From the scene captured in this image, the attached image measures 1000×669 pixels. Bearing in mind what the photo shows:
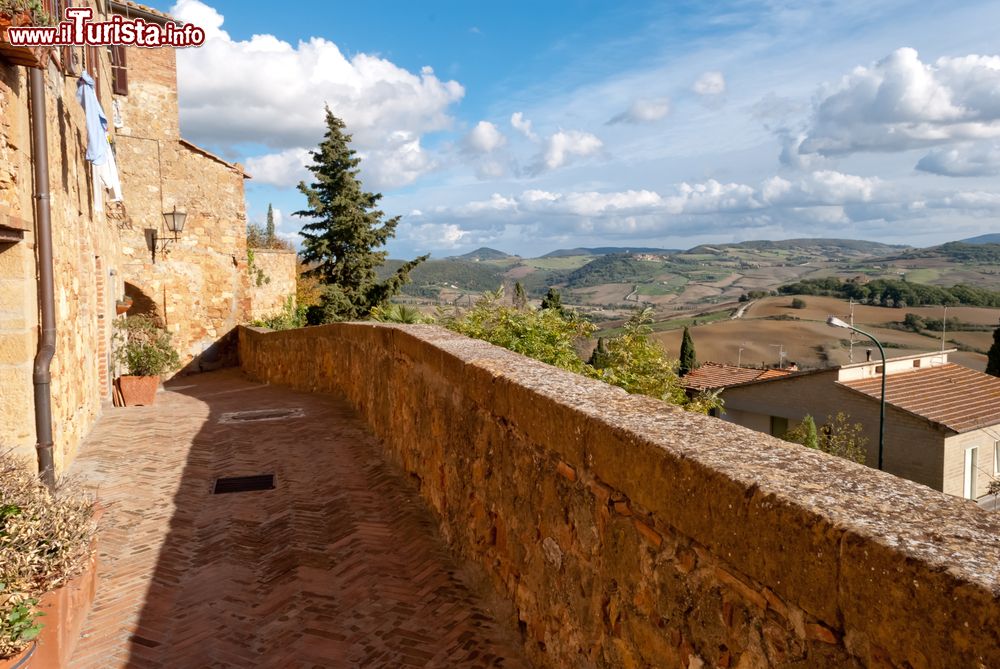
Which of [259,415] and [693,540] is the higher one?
[693,540]

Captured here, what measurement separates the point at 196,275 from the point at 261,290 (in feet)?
12.0

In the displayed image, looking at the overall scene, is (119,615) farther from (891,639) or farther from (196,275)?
(196,275)

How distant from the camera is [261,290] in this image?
21.2 metres

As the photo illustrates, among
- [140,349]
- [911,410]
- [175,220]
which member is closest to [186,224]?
[175,220]

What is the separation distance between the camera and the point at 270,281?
21.6m

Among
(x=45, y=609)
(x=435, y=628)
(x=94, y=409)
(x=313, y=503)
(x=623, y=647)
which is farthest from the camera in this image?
(x=94, y=409)

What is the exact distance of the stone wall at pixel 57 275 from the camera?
4.99 m

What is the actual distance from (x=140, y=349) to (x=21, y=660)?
9.48m

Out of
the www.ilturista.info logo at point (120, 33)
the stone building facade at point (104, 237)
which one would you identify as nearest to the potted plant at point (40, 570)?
the stone building facade at point (104, 237)

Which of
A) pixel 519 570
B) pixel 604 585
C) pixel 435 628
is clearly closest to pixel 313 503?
pixel 435 628

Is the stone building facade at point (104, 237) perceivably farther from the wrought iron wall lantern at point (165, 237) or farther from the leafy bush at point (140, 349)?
the leafy bush at point (140, 349)

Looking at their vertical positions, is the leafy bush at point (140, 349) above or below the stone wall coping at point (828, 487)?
below

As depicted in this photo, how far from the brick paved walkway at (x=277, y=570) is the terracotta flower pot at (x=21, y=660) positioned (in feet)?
1.63

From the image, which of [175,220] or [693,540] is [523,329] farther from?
[175,220]
